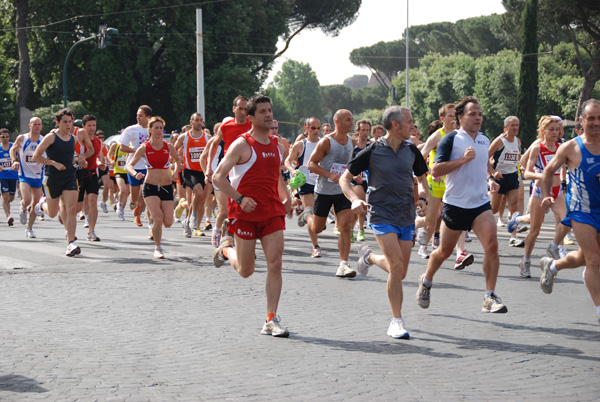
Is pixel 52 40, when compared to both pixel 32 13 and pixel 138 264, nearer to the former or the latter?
pixel 32 13

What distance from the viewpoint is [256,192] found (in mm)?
6953

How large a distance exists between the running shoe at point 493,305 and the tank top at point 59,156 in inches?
256

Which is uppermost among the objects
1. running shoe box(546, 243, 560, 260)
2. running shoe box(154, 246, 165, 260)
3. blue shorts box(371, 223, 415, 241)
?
blue shorts box(371, 223, 415, 241)

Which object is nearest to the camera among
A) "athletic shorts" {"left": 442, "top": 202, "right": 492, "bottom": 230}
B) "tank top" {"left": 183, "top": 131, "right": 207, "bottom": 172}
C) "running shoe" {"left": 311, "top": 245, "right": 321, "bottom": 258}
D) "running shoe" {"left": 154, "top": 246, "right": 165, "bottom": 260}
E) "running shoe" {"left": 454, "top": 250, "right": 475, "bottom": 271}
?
"athletic shorts" {"left": 442, "top": 202, "right": 492, "bottom": 230}

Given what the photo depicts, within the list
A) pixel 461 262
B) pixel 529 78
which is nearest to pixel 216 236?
pixel 461 262

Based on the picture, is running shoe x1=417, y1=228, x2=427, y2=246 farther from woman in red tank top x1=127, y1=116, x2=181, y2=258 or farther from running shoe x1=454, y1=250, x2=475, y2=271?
woman in red tank top x1=127, y1=116, x2=181, y2=258

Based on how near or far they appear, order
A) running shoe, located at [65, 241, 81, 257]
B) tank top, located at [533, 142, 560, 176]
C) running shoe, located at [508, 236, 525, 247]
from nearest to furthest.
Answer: tank top, located at [533, 142, 560, 176]
running shoe, located at [65, 241, 81, 257]
running shoe, located at [508, 236, 525, 247]

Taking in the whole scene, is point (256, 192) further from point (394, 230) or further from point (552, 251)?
point (552, 251)

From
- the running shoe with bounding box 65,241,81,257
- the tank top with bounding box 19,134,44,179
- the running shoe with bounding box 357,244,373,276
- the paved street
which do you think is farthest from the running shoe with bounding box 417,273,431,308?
the tank top with bounding box 19,134,44,179

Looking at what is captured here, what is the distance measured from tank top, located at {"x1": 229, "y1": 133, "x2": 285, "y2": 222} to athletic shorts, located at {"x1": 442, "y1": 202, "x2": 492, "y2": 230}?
1523 millimetres

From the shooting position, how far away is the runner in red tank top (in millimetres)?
6801

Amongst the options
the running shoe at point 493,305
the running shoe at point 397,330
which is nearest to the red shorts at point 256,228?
the running shoe at point 397,330

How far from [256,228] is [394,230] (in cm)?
109

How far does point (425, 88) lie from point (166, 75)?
131 feet
